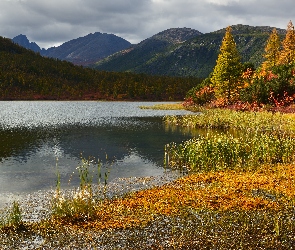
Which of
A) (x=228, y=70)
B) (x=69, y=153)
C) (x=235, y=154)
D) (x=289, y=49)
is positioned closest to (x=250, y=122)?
(x=235, y=154)

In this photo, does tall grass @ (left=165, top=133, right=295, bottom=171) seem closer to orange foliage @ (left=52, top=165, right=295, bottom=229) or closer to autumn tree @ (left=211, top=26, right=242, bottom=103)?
orange foliage @ (left=52, top=165, right=295, bottom=229)

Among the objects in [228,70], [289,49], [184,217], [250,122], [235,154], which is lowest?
[184,217]

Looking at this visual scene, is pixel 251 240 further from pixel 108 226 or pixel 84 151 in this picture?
pixel 84 151

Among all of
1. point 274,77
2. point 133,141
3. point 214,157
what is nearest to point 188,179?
point 214,157

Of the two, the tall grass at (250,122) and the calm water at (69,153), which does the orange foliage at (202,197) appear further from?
the tall grass at (250,122)

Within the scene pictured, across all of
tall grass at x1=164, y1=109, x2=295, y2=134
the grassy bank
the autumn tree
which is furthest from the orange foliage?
the autumn tree

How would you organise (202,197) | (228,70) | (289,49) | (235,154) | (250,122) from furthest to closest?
1. (289,49)
2. (228,70)
3. (250,122)
4. (235,154)
5. (202,197)

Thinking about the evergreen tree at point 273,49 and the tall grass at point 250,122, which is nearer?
the tall grass at point 250,122

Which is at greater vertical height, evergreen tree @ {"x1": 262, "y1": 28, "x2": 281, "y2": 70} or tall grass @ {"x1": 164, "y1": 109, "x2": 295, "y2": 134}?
evergreen tree @ {"x1": 262, "y1": 28, "x2": 281, "y2": 70}

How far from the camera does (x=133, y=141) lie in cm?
3694

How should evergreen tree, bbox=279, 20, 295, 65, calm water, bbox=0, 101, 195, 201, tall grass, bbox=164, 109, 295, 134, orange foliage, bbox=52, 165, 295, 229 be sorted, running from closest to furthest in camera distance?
orange foliage, bbox=52, 165, 295, 229, calm water, bbox=0, 101, 195, 201, tall grass, bbox=164, 109, 295, 134, evergreen tree, bbox=279, 20, 295, 65

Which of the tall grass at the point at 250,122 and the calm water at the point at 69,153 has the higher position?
the tall grass at the point at 250,122

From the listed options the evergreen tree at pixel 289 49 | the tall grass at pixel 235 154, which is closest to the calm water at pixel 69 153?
the tall grass at pixel 235 154

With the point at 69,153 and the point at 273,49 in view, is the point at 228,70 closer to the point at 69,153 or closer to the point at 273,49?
the point at 273,49
